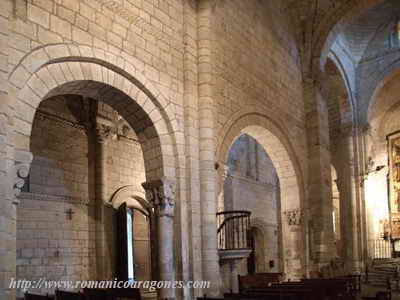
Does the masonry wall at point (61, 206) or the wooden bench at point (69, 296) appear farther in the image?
the masonry wall at point (61, 206)

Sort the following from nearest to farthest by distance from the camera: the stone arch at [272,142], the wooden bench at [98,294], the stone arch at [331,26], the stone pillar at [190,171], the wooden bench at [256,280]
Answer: the wooden bench at [98,294], the stone pillar at [190,171], the stone arch at [272,142], the wooden bench at [256,280], the stone arch at [331,26]

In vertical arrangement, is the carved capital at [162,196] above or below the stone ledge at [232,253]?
above

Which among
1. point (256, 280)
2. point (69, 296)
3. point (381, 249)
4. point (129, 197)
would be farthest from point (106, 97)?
point (381, 249)

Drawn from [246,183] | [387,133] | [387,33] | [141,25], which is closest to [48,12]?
[141,25]

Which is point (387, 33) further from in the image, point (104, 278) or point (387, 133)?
point (104, 278)

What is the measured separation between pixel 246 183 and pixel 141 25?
10720mm

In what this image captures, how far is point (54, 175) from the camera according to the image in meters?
11.0

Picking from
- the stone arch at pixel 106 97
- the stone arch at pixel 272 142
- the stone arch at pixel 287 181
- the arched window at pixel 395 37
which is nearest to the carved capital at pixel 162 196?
the stone arch at pixel 106 97

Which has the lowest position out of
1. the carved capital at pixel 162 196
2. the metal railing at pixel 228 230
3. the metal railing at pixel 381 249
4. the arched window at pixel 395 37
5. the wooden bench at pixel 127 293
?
the metal railing at pixel 381 249

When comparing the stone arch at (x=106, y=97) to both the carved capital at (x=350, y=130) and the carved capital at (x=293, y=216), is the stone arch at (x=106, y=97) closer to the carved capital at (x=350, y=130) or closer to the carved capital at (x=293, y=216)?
the carved capital at (x=293, y=216)

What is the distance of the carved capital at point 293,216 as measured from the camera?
44.2 feet

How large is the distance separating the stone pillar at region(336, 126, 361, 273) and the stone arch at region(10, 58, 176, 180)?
12.8m

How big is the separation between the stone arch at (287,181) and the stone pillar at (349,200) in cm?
674

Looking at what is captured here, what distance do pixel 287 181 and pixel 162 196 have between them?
603cm
